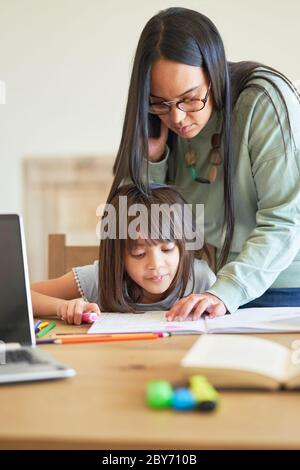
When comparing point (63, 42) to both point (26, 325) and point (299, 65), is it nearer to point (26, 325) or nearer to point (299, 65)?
point (299, 65)

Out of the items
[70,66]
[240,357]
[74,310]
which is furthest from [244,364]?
[70,66]

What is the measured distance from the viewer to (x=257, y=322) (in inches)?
41.4

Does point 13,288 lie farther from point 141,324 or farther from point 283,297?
point 283,297

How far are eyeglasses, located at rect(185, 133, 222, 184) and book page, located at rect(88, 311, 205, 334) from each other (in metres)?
0.38

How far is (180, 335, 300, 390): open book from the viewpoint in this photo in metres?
0.66

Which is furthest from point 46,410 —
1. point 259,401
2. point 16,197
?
point 16,197

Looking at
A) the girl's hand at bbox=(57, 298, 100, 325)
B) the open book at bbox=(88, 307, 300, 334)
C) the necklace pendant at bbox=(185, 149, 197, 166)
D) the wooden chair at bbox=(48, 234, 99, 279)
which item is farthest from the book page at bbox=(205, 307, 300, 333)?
the wooden chair at bbox=(48, 234, 99, 279)

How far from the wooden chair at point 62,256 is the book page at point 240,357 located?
0.97m

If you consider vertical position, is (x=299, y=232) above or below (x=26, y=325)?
above

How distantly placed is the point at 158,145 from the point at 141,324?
554 mm

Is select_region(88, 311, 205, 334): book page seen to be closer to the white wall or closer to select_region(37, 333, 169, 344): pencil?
select_region(37, 333, 169, 344): pencil

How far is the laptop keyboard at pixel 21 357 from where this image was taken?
0.78 m

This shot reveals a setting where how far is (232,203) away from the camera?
1.37 meters

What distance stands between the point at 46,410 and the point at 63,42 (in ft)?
8.98
